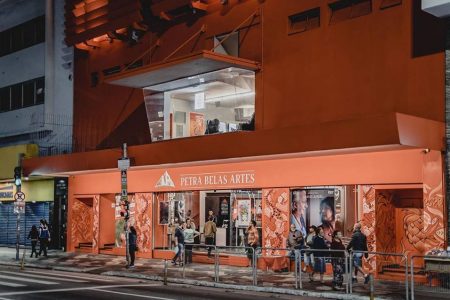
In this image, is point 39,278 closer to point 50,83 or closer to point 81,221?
point 81,221

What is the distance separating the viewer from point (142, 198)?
1139 inches

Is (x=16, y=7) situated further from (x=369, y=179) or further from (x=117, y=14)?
(x=369, y=179)

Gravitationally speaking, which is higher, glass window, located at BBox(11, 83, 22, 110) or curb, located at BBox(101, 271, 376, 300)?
glass window, located at BBox(11, 83, 22, 110)

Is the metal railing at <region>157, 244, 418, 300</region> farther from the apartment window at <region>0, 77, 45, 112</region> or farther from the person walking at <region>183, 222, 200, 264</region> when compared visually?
the apartment window at <region>0, 77, 45, 112</region>

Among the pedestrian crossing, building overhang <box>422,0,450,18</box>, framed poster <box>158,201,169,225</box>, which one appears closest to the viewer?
building overhang <box>422,0,450,18</box>

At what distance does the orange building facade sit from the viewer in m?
19.4

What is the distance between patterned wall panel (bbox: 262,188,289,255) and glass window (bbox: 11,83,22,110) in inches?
787

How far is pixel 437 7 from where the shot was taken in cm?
1788

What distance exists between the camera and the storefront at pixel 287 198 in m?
19.7

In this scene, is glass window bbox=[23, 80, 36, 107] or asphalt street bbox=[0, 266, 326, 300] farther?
glass window bbox=[23, 80, 36, 107]

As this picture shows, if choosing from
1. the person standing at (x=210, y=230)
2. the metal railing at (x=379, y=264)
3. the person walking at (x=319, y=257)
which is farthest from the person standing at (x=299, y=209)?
the person standing at (x=210, y=230)

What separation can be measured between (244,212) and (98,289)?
8.80m

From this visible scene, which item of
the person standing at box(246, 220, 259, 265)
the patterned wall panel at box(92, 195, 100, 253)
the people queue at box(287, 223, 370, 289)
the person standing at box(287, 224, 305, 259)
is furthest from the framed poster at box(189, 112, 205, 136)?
the people queue at box(287, 223, 370, 289)

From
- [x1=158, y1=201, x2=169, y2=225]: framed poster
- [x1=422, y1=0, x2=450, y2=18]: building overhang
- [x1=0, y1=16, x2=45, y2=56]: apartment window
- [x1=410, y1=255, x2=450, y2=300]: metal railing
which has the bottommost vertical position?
[x1=410, y1=255, x2=450, y2=300]: metal railing
